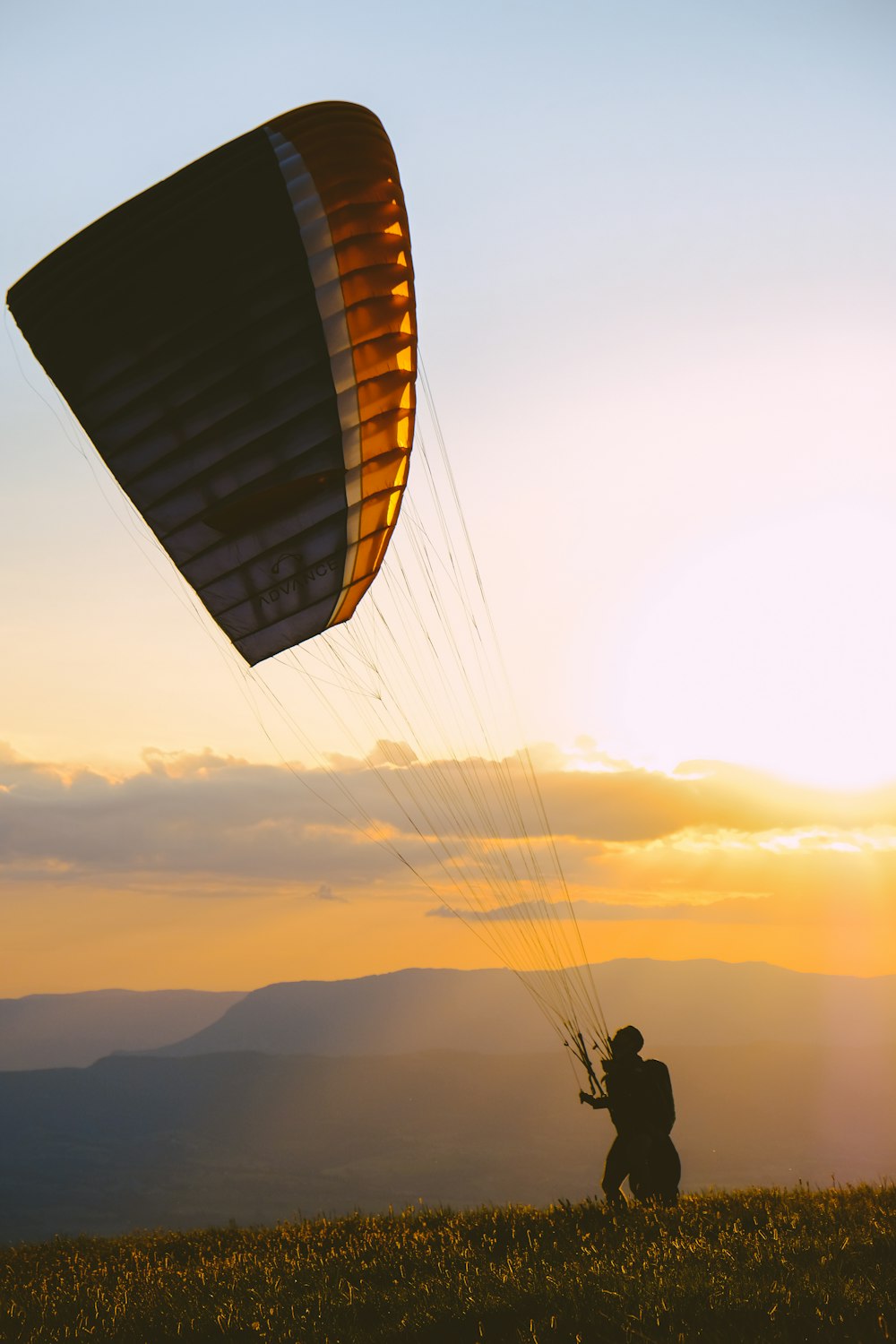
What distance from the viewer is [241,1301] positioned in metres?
7.73

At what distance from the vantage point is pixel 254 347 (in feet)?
41.7

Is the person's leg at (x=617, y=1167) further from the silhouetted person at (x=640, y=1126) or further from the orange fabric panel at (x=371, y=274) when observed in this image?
the orange fabric panel at (x=371, y=274)

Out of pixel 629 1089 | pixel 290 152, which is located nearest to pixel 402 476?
pixel 290 152

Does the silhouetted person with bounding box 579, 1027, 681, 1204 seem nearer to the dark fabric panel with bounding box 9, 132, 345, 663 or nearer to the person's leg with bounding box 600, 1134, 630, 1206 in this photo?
the person's leg with bounding box 600, 1134, 630, 1206

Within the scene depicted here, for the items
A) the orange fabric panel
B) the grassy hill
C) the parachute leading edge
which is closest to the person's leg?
the grassy hill

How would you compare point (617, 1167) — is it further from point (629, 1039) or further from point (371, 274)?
point (371, 274)

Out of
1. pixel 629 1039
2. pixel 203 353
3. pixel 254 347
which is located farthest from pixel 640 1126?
pixel 203 353

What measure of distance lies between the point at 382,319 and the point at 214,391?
2.44 m

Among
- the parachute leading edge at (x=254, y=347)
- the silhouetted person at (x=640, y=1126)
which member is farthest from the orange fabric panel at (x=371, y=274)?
the silhouetted person at (x=640, y=1126)

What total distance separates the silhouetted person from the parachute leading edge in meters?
7.07

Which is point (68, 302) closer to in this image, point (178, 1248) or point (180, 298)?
point (180, 298)

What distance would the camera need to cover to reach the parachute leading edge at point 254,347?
1251 cm

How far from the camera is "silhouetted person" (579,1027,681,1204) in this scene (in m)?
11.3

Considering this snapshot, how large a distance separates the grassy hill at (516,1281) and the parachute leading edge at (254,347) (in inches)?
307
